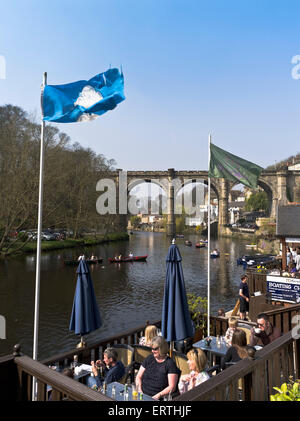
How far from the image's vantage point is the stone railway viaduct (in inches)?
3031

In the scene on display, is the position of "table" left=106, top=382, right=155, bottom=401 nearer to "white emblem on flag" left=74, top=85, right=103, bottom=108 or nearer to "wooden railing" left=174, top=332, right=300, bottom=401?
"wooden railing" left=174, top=332, right=300, bottom=401

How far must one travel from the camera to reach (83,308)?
7430 mm

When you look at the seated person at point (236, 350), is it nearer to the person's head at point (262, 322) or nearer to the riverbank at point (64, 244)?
the person's head at point (262, 322)

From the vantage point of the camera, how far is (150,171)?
8000cm

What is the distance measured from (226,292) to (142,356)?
1518cm

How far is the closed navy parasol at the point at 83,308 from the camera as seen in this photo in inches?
290

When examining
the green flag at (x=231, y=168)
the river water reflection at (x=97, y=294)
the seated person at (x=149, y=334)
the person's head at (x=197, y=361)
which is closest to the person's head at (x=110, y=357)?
the seated person at (x=149, y=334)

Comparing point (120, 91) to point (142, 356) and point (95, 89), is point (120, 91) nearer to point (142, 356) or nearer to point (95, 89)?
point (95, 89)

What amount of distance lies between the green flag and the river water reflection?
329 inches

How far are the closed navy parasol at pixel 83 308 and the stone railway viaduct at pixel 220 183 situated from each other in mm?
68162

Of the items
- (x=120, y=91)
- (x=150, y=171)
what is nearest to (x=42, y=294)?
(x=120, y=91)

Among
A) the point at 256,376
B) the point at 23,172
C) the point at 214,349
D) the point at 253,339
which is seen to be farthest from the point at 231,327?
the point at 23,172

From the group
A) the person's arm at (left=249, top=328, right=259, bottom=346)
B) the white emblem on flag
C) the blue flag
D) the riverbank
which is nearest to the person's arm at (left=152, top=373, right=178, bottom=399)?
the person's arm at (left=249, top=328, right=259, bottom=346)

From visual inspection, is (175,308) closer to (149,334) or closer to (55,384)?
(149,334)
